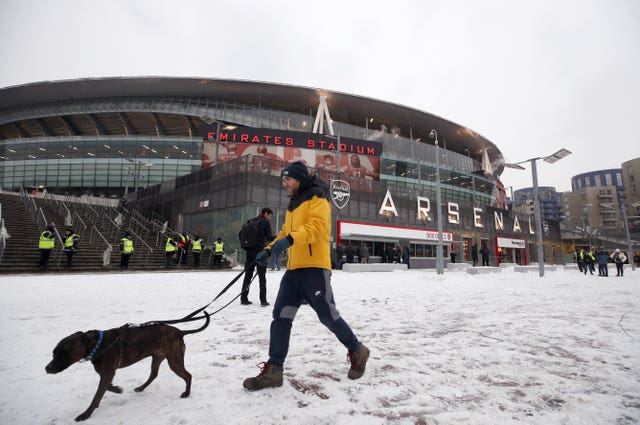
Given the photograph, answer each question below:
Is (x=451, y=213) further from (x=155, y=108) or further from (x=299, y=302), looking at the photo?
(x=155, y=108)

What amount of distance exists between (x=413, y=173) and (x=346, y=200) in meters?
20.3

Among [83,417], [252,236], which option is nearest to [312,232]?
[83,417]

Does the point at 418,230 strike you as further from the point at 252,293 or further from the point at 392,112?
the point at 252,293

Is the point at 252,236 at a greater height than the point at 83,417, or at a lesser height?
greater

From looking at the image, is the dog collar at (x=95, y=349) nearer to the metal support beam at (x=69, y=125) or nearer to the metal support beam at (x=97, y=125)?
the metal support beam at (x=97, y=125)

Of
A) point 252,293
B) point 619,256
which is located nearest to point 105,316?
point 252,293

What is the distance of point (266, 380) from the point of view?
2270 millimetres

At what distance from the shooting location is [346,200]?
2522 cm

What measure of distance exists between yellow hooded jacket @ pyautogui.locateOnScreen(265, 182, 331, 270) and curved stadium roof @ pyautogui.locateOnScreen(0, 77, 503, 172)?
38.7 meters

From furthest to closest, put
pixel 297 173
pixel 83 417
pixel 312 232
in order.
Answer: pixel 297 173
pixel 312 232
pixel 83 417

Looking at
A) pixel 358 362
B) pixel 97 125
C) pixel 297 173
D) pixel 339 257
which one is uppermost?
pixel 97 125

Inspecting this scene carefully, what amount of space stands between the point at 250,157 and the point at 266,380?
2191 cm

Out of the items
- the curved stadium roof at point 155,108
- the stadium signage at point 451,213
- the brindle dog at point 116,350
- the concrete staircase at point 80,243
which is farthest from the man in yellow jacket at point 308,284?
the curved stadium roof at point 155,108

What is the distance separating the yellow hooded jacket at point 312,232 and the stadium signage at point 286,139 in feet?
88.4
